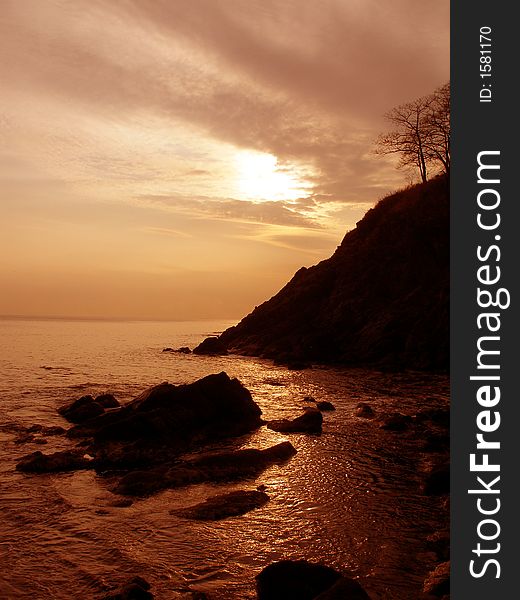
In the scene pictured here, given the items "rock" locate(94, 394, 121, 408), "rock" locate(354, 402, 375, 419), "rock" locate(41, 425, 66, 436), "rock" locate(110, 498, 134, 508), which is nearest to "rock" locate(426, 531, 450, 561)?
A: "rock" locate(110, 498, 134, 508)

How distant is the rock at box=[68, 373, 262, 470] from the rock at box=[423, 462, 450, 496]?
9.67 metres

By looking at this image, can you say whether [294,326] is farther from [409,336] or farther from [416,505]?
[416,505]

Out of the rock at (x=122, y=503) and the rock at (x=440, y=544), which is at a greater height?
the rock at (x=440, y=544)

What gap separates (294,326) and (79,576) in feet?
183

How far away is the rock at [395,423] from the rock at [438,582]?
13676 mm

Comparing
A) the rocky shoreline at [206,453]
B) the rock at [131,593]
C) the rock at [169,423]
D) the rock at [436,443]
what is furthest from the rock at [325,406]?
the rock at [131,593]

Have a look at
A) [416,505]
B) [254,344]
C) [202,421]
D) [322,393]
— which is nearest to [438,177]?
[254,344]

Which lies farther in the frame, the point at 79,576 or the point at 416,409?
the point at 416,409

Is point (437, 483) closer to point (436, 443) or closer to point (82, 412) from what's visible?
point (436, 443)

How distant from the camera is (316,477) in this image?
16.5 meters

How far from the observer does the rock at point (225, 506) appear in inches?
517

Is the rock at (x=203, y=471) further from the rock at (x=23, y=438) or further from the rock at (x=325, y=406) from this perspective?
the rock at (x=325, y=406)

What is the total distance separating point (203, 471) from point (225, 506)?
3.04m

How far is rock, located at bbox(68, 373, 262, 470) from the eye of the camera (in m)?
18.7
